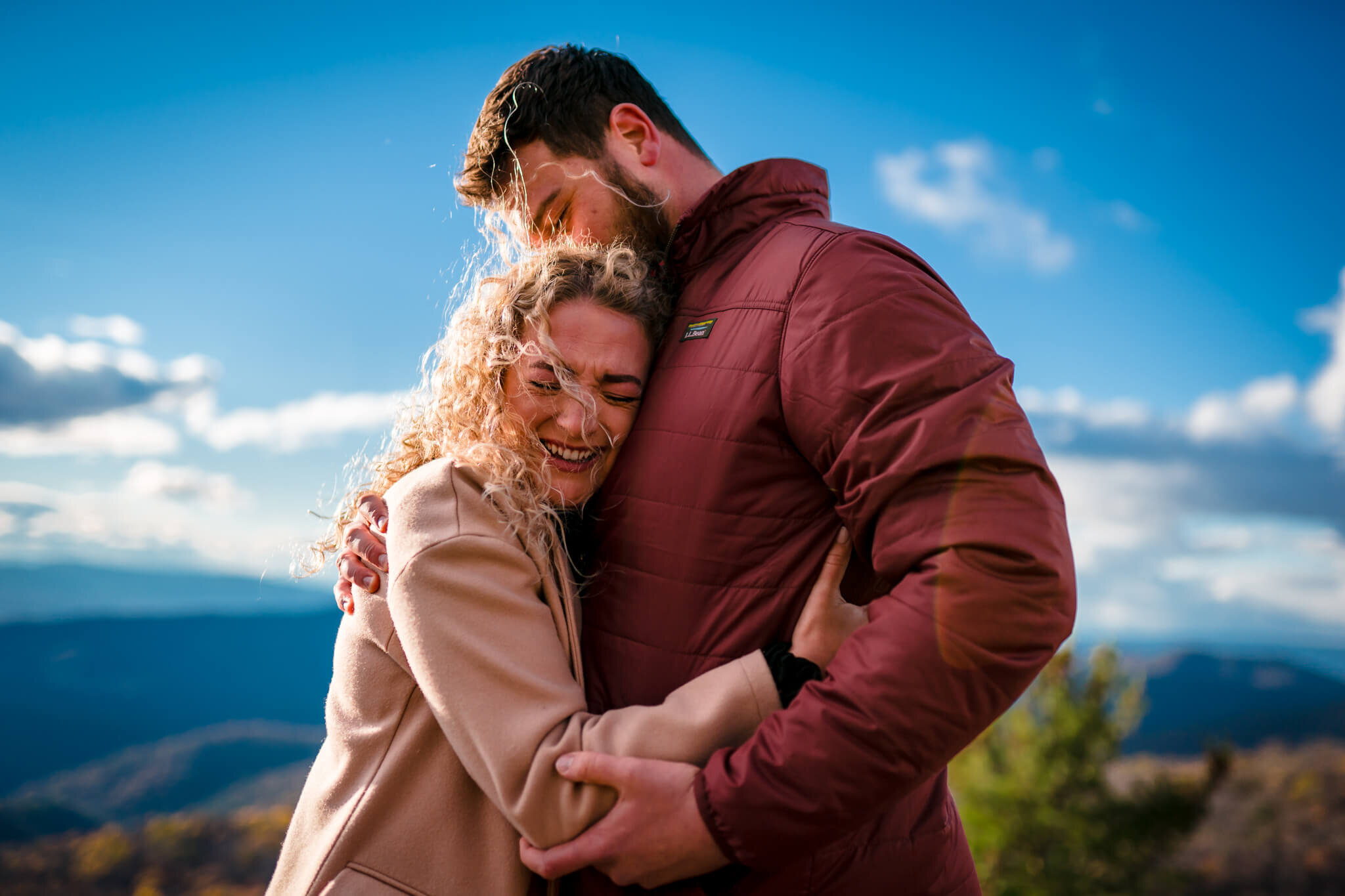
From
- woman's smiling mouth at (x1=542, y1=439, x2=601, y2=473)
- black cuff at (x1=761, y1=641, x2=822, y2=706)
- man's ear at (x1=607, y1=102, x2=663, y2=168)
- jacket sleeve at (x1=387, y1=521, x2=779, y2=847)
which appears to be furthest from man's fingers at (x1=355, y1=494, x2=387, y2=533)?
man's ear at (x1=607, y1=102, x2=663, y2=168)

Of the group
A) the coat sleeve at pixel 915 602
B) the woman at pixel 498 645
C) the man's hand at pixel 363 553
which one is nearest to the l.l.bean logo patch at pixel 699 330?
the woman at pixel 498 645

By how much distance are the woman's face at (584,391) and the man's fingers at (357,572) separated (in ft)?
1.32

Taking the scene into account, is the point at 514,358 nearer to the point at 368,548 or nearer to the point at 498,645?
the point at 368,548

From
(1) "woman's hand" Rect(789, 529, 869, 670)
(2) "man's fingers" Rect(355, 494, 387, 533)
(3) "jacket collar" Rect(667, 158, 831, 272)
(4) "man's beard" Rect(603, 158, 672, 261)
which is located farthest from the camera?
(4) "man's beard" Rect(603, 158, 672, 261)

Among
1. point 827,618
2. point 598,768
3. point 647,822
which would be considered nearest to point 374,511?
point 598,768

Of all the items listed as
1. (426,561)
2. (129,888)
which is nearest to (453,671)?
(426,561)

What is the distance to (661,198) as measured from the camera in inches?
91.5

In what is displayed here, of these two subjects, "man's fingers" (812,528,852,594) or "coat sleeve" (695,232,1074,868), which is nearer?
"coat sleeve" (695,232,1074,868)

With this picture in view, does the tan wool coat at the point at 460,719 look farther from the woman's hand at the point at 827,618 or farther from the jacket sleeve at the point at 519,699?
the woman's hand at the point at 827,618

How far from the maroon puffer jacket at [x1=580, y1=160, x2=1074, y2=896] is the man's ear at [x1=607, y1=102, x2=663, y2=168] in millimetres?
607

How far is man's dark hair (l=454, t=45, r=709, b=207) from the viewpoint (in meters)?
2.35

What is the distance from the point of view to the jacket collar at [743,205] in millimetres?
1938

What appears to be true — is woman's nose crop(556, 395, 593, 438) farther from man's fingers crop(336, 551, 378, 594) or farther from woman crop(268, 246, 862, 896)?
man's fingers crop(336, 551, 378, 594)

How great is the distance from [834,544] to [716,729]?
0.41 meters
